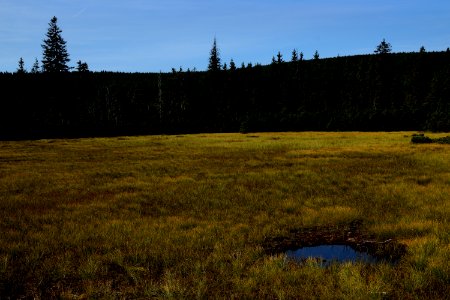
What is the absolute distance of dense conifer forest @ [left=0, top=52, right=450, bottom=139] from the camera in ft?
238

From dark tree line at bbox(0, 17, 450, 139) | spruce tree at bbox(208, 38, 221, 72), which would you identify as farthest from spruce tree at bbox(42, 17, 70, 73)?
spruce tree at bbox(208, 38, 221, 72)

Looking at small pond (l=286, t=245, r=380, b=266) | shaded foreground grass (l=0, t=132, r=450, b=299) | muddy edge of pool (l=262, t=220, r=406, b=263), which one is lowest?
small pond (l=286, t=245, r=380, b=266)

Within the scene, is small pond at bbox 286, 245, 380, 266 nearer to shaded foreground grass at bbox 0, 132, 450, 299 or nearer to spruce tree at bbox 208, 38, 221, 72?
shaded foreground grass at bbox 0, 132, 450, 299

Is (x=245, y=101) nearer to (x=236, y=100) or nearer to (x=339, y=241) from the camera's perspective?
(x=236, y=100)

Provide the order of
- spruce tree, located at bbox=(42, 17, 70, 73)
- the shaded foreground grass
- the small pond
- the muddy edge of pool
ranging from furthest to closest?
spruce tree, located at bbox=(42, 17, 70, 73), the muddy edge of pool, the small pond, the shaded foreground grass

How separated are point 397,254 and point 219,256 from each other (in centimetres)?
369

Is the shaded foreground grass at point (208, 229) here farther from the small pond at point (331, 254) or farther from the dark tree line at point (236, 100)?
the dark tree line at point (236, 100)

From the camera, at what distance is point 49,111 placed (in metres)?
84.4

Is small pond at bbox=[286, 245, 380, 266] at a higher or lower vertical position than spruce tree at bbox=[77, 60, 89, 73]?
lower

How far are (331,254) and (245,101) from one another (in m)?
103

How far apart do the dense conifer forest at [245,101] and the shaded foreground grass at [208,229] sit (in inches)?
1872

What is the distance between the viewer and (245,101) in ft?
362

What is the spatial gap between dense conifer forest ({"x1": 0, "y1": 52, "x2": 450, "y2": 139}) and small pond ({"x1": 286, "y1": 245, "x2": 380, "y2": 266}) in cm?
5666

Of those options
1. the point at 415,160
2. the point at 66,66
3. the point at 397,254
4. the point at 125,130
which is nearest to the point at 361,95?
the point at 125,130
